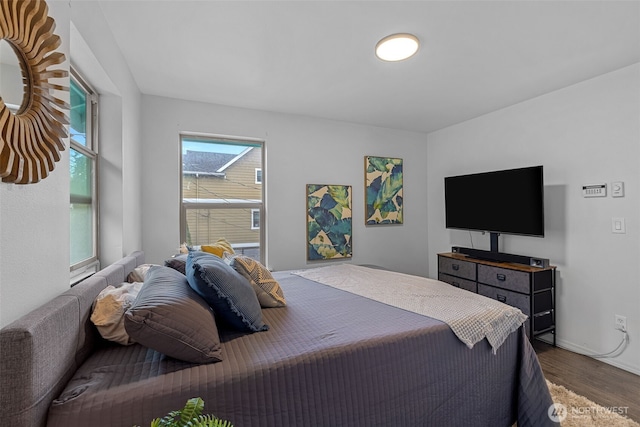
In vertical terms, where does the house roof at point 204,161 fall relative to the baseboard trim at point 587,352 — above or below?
above

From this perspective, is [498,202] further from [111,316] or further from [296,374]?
[111,316]

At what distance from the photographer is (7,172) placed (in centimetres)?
86

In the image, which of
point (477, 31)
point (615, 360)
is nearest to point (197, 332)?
point (477, 31)

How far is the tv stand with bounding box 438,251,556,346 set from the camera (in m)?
2.85

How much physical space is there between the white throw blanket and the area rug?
1.99 feet

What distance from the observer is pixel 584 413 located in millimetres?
2010

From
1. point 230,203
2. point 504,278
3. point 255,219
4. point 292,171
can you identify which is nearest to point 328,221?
point 292,171

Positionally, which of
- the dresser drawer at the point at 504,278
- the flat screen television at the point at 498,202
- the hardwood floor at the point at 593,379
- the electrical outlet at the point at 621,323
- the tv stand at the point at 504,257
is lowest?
the hardwood floor at the point at 593,379

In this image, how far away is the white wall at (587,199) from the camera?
2.60 metres

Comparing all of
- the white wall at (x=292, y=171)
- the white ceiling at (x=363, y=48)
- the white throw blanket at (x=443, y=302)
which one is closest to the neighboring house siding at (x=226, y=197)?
the white wall at (x=292, y=171)

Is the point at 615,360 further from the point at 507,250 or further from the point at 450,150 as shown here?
the point at 450,150

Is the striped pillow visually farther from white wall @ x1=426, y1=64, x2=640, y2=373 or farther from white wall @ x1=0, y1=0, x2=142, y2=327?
white wall @ x1=426, y1=64, x2=640, y2=373

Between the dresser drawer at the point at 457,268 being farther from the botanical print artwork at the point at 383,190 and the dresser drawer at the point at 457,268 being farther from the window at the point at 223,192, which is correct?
the window at the point at 223,192

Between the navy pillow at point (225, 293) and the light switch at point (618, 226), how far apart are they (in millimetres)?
2988
